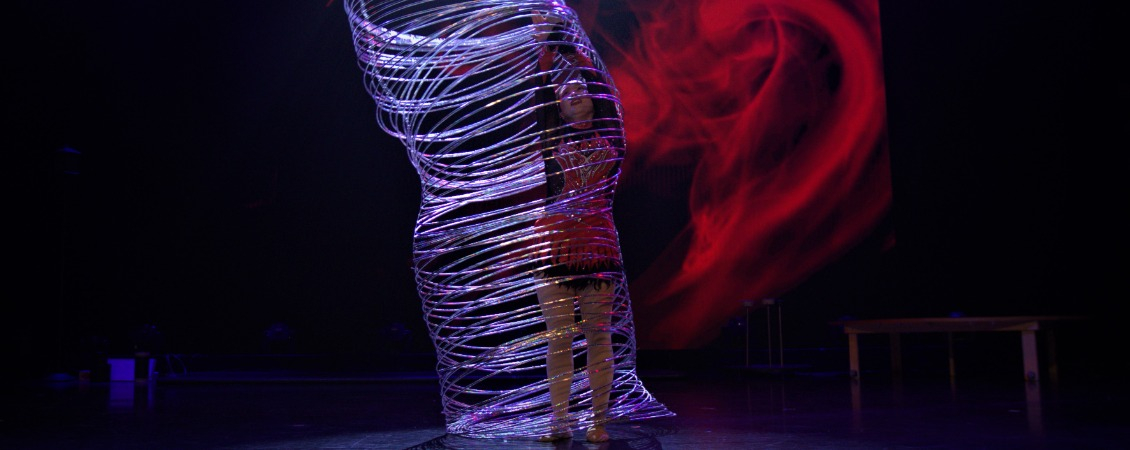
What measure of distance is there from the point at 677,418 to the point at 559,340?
87cm

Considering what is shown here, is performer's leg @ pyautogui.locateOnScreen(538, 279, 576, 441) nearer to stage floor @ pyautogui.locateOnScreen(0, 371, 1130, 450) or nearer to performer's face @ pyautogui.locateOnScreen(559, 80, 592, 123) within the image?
stage floor @ pyautogui.locateOnScreen(0, 371, 1130, 450)

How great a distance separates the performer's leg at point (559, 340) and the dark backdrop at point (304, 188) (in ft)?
16.1

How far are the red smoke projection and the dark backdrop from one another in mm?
450

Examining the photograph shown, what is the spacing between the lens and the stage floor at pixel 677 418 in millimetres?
2486

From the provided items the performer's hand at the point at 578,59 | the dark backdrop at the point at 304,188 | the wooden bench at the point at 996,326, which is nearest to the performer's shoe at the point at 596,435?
the performer's hand at the point at 578,59

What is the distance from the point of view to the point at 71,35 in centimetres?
738

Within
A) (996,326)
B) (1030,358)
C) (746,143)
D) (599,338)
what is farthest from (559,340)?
(746,143)

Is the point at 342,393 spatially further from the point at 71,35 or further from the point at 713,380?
the point at 71,35

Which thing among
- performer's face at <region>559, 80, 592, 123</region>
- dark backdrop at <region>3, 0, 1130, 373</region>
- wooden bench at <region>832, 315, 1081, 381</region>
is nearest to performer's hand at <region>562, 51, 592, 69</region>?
performer's face at <region>559, 80, 592, 123</region>

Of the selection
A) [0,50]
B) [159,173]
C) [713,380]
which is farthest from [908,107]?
[0,50]

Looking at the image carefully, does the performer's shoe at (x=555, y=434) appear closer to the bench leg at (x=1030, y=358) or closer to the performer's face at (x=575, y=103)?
the performer's face at (x=575, y=103)

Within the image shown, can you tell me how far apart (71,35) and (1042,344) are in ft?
29.1

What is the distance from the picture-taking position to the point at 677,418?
319cm

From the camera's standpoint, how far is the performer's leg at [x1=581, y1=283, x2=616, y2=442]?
257 cm
